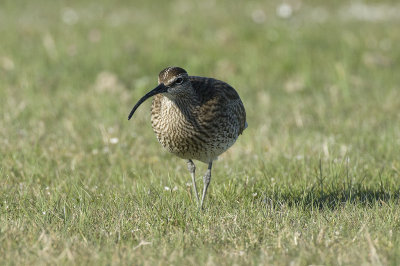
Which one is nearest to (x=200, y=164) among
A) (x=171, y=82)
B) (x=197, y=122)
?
(x=197, y=122)

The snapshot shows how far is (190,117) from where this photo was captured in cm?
552

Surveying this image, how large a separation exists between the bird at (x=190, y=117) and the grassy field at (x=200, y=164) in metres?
0.41

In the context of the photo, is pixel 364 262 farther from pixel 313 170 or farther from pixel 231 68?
pixel 231 68

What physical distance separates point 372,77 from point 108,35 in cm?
509

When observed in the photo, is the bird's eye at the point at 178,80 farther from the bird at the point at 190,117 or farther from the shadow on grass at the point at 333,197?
the shadow on grass at the point at 333,197

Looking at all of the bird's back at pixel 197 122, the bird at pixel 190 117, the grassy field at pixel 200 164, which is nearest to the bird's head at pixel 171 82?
the bird at pixel 190 117

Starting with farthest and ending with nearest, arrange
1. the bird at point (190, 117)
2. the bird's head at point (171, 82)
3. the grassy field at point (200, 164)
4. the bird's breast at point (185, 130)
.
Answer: the bird's breast at point (185, 130) < the bird at point (190, 117) < the bird's head at point (171, 82) < the grassy field at point (200, 164)

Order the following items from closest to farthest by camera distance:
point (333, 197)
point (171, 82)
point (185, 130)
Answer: point (171, 82) < point (185, 130) < point (333, 197)

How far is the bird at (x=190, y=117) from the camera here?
5371 mm

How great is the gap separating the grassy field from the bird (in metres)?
Answer: 0.41

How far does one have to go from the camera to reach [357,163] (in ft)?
21.3

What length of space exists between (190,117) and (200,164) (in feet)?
5.63

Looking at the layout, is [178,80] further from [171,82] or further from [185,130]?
[185,130]

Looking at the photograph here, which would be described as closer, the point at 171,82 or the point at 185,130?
the point at 171,82
